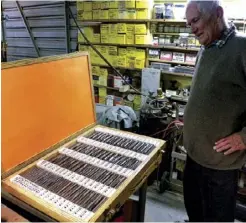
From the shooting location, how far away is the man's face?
1.19m

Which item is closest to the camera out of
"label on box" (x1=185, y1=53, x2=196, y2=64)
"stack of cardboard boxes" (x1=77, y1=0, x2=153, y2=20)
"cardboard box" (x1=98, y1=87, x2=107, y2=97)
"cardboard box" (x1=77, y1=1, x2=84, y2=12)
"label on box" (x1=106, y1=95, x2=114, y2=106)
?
"label on box" (x1=185, y1=53, x2=196, y2=64)

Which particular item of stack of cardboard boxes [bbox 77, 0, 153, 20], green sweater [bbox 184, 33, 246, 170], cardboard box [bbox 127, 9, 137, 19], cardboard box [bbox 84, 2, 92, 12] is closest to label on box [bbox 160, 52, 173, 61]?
stack of cardboard boxes [bbox 77, 0, 153, 20]

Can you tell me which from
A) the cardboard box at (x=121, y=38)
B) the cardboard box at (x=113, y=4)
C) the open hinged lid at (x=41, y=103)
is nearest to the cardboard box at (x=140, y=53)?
the cardboard box at (x=121, y=38)

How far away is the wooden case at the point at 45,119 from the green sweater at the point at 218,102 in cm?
24

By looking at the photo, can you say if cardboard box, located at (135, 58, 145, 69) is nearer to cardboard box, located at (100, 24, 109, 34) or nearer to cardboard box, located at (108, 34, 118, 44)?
cardboard box, located at (108, 34, 118, 44)

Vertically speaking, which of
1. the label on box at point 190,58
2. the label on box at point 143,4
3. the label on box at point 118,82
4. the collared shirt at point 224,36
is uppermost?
the label on box at point 143,4

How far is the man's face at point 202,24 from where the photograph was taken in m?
1.19

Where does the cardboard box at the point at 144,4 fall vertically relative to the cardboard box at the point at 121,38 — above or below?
above

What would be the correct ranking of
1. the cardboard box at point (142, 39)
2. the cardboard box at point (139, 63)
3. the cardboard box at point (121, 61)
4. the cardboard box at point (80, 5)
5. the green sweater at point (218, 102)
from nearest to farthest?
the green sweater at point (218, 102)
the cardboard box at point (142, 39)
the cardboard box at point (139, 63)
the cardboard box at point (121, 61)
the cardboard box at point (80, 5)

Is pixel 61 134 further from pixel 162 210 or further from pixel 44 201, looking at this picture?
pixel 162 210

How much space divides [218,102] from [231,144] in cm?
20

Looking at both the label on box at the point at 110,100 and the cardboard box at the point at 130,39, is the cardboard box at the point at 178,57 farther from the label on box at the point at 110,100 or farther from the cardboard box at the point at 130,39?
the label on box at the point at 110,100

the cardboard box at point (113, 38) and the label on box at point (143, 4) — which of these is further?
the cardboard box at point (113, 38)

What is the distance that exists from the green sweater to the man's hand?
0.02 metres
